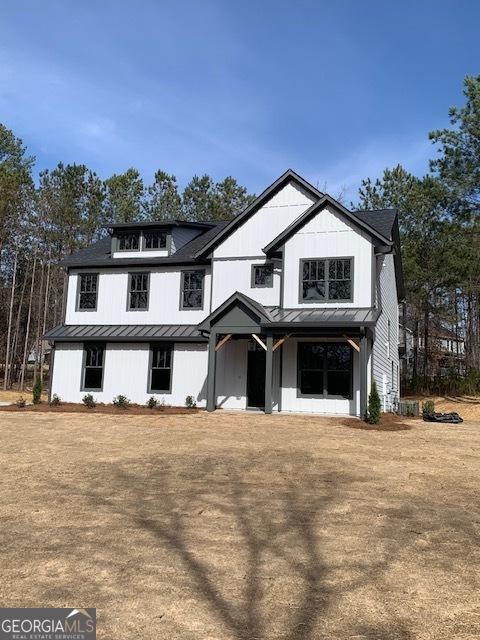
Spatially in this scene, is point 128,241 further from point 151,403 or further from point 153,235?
point 151,403

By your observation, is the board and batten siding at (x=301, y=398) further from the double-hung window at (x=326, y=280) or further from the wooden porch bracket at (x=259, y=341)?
the double-hung window at (x=326, y=280)

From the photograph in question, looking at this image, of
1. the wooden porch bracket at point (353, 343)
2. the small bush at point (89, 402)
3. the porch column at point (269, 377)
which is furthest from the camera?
the small bush at point (89, 402)

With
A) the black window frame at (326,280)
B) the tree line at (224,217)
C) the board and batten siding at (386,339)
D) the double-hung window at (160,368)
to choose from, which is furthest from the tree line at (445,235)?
the double-hung window at (160,368)

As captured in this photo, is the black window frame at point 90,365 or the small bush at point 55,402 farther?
the black window frame at point 90,365

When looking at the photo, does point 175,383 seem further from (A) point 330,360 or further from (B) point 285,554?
(B) point 285,554

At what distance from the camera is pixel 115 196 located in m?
39.6

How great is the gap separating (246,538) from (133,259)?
17.9 metres

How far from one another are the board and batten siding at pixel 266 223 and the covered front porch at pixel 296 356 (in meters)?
2.62

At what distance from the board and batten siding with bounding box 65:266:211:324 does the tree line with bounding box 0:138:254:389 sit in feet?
41.6

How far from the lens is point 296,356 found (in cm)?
1919

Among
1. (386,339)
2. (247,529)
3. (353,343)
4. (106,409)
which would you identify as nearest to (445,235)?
(386,339)

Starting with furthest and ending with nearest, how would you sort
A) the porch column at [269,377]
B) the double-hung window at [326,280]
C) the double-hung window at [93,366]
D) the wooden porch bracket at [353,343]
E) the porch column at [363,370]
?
the double-hung window at [93,366], the double-hung window at [326,280], the porch column at [269,377], the porch column at [363,370], the wooden porch bracket at [353,343]

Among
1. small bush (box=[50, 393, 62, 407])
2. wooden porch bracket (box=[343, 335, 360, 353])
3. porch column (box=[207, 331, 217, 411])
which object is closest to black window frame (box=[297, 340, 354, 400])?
wooden porch bracket (box=[343, 335, 360, 353])

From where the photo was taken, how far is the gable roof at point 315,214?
17703 millimetres
